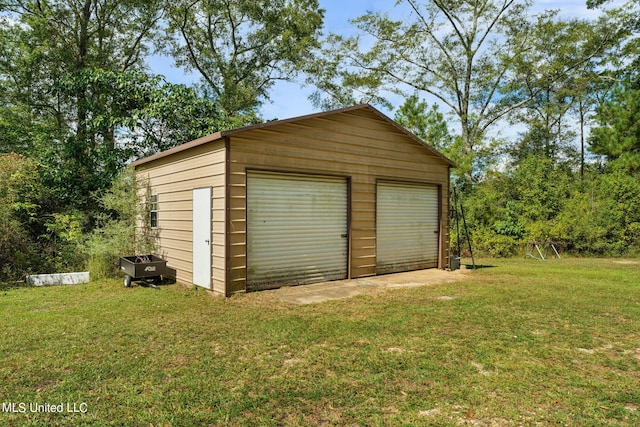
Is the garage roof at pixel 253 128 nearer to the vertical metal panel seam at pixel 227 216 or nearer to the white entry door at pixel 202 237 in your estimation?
the vertical metal panel seam at pixel 227 216

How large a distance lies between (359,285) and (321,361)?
3.89 m

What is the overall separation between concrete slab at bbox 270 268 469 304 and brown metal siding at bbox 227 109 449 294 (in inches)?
20.2

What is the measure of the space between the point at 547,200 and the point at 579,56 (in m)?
9.26

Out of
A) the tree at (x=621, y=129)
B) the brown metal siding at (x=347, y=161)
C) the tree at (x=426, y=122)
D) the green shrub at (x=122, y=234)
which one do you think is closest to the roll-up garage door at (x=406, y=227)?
the brown metal siding at (x=347, y=161)

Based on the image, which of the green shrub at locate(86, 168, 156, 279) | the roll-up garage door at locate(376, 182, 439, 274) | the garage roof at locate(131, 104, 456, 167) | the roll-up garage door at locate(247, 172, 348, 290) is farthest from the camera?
the roll-up garage door at locate(376, 182, 439, 274)

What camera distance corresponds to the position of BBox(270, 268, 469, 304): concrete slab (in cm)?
619

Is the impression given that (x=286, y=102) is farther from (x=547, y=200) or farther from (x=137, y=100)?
(x=547, y=200)

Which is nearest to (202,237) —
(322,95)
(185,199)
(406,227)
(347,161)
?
(185,199)

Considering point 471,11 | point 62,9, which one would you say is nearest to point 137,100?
point 62,9

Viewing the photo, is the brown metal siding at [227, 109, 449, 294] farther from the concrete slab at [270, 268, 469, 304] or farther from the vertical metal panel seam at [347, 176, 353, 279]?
the concrete slab at [270, 268, 469, 304]

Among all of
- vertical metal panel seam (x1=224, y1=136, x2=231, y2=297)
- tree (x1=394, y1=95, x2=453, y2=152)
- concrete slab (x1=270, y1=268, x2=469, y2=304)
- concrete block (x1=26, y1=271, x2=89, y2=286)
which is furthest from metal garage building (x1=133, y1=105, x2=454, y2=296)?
tree (x1=394, y1=95, x2=453, y2=152)

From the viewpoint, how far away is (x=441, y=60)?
779 inches

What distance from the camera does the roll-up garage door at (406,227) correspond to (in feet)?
28.0

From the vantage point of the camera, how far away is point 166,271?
7.27 m
